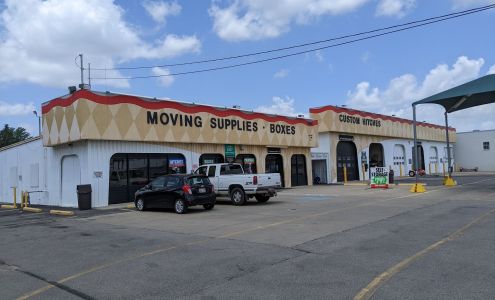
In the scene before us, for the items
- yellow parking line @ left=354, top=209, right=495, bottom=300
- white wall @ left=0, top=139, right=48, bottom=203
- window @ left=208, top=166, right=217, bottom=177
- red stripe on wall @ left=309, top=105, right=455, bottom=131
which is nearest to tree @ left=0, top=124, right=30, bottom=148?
white wall @ left=0, top=139, right=48, bottom=203

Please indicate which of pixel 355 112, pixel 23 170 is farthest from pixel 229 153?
pixel 355 112

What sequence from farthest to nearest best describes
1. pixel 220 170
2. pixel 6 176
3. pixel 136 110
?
pixel 6 176, pixel 136 110, pixel 220 170

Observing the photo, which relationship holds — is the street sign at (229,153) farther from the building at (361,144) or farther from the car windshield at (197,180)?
the building at (361,144)

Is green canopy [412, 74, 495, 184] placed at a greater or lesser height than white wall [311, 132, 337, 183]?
greater

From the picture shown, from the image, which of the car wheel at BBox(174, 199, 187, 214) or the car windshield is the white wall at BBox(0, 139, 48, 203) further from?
the car windshield

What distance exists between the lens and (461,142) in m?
67.8

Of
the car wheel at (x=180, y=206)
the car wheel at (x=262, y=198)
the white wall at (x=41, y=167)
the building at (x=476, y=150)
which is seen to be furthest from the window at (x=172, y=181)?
the building at (x=476, y=150)

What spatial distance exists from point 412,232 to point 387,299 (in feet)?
18.7

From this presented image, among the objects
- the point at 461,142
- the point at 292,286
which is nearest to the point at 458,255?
the point at 292,286

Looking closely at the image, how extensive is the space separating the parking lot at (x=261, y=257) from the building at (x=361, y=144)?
2501 centimetres

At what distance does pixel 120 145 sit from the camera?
22812 millimetres

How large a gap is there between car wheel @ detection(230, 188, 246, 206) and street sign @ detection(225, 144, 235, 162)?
329 inches

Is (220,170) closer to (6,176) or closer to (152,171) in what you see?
(152,171)

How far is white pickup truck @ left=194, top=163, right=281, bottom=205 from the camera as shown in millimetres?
20172
